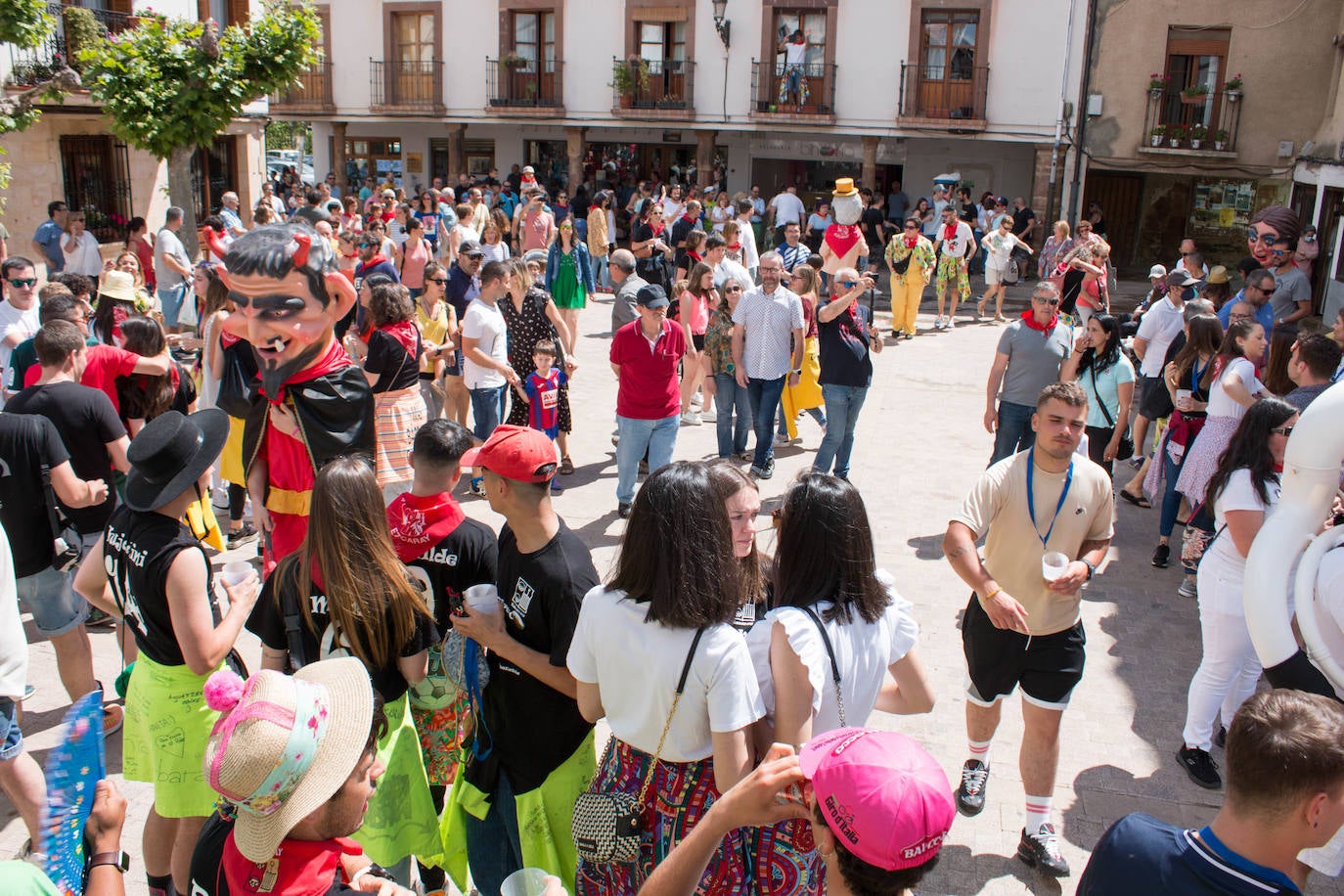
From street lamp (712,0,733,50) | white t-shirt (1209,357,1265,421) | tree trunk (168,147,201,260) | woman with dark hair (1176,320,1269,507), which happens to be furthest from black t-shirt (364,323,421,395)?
street lamp (712,0,733,50)

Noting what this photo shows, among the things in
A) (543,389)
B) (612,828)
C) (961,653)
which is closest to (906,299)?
(543,389)

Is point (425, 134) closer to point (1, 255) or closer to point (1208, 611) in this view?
point (1, 255)

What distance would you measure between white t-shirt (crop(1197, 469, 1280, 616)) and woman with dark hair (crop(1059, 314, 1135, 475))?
2282 mm

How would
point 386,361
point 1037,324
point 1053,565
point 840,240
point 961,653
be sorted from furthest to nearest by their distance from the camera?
1. point 840,240
2. point 1037,324
3. point 386,361
4. point 961,653
5. point 1053,565

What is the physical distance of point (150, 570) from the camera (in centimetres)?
303

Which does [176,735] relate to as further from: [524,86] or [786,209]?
[524,86]

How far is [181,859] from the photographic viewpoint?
10.3 feet

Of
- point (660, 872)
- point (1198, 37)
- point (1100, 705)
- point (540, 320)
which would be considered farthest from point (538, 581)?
point (1198, 37)

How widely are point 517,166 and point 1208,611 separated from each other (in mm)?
24171

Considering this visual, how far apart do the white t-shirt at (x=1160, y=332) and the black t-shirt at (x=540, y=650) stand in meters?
6.49

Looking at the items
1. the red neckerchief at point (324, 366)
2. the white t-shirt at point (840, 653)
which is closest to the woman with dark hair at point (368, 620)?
the white t-shirt at point (840, 653)

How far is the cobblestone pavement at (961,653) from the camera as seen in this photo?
3.97 meters

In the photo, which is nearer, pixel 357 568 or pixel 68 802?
pixel 68 802

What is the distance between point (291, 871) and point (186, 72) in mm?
12896
